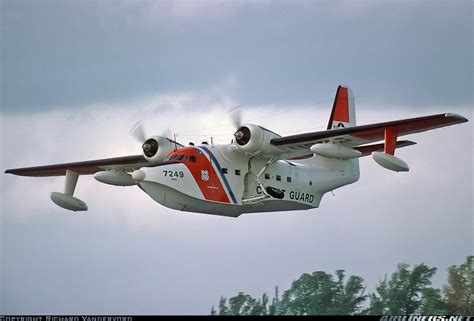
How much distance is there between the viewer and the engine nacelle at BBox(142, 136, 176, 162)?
3541 centimetres

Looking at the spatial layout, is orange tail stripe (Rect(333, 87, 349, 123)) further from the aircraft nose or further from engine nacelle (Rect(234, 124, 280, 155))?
the aircraft nose

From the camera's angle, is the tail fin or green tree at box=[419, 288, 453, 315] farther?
the tail fin

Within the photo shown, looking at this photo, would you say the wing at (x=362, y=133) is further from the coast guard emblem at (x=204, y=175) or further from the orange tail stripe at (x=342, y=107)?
the orange tail stripe at (x=342, y=107)

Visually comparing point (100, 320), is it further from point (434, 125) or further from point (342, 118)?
point (342, 118)

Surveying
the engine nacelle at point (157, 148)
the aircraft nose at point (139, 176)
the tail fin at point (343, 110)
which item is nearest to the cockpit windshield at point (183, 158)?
the engine nacelle at point (157, 148)

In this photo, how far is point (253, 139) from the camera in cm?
3431

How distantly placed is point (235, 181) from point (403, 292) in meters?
6.21

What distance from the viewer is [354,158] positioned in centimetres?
3653

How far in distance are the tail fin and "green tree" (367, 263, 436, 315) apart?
7461 millimetres

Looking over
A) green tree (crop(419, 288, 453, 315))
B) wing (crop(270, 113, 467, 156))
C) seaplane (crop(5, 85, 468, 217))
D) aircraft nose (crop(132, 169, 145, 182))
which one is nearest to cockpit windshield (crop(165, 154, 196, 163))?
seaplane (crop(5, 85, 468, 217))

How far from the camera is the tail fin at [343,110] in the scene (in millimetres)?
38938

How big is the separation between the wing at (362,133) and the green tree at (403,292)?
408cm

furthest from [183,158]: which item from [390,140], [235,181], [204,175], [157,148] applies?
[390,140]

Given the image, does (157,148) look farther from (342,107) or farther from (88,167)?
(342,107)
